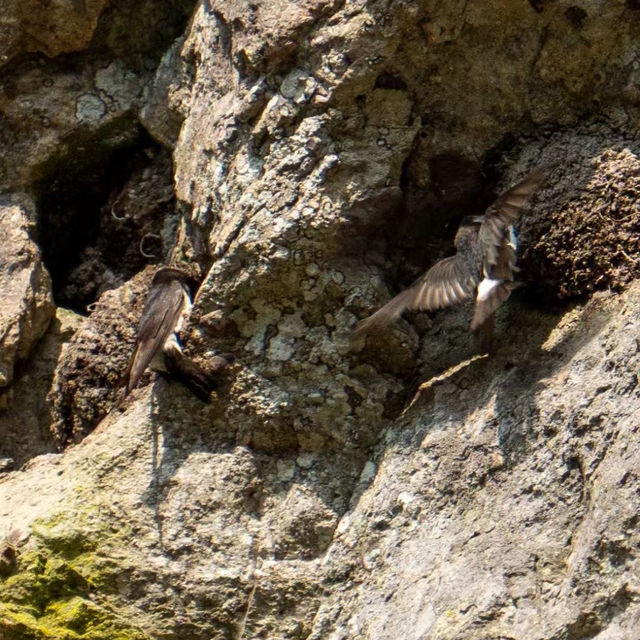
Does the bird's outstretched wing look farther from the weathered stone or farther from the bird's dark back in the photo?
the weathered stone

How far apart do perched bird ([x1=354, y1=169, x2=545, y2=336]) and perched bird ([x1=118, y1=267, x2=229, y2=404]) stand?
657mm

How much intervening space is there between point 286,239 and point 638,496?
5.54ft

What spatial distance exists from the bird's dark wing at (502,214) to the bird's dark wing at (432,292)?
0.12m

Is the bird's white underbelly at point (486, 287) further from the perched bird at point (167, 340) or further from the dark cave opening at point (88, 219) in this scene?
the dark cave opening at point (88, 219)

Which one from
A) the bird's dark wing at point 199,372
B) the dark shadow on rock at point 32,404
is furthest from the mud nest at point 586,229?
the dark shadow on rock at point 32,404

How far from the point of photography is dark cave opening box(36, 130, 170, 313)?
18.9 ft

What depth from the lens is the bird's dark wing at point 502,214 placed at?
4453 mm

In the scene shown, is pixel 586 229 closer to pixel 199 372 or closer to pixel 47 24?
pixel 199 372

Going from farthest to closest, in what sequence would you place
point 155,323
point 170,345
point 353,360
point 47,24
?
1. point 47,24
2. point 155,323
3. point 170,345
4. point 353,360

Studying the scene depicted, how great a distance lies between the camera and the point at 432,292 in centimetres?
455

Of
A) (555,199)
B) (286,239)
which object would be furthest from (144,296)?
(555,199)

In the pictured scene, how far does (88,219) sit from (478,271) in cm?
219

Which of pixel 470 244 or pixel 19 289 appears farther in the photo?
pixel 19 289

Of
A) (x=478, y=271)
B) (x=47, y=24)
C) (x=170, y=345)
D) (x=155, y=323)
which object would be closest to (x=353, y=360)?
(x=478, y=271)
